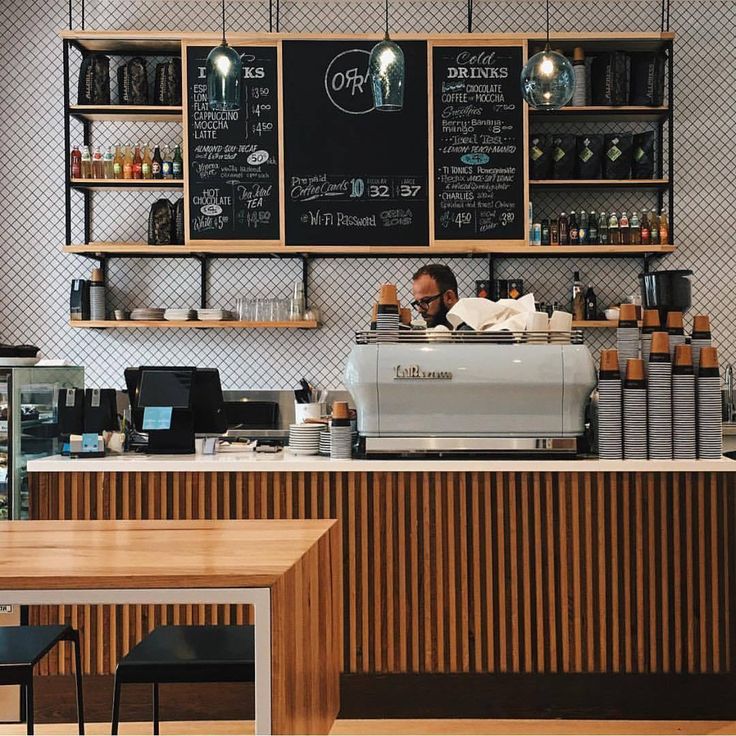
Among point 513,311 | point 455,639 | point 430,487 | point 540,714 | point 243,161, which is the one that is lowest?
point 540,714

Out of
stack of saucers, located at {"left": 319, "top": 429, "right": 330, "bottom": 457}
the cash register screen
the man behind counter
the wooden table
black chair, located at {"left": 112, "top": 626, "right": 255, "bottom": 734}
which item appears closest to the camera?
the wooden table

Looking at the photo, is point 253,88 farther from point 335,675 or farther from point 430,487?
point 335,675

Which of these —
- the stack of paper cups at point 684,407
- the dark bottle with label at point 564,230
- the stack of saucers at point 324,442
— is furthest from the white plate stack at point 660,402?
the dark bottle with label at point 564,230

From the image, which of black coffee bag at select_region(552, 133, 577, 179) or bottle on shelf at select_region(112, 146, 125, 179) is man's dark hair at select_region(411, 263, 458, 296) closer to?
black coffee bag at select_region(552, 133, 577, 179)

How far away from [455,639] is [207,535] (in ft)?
5.09

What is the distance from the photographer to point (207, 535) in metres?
1.97

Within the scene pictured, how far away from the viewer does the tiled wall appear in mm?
5633

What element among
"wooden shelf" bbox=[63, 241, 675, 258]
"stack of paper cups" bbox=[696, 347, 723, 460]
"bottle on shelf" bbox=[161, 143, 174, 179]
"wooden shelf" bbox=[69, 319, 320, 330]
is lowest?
"stack of paper cups" bbox=[696, 347, 723, 460]

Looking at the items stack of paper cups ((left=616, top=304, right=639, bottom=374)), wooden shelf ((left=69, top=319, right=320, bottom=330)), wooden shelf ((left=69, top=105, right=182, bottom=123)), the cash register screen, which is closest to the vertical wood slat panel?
stack of paper cups ((left=616, top=304, right=639, bottom=374))

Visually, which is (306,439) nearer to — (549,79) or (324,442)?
(324,442)

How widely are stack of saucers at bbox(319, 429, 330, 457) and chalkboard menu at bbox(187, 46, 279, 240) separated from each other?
2.07m

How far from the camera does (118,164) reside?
5.33 metres

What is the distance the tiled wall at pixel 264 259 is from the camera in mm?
5633

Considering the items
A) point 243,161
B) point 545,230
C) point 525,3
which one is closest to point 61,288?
point 243,161
